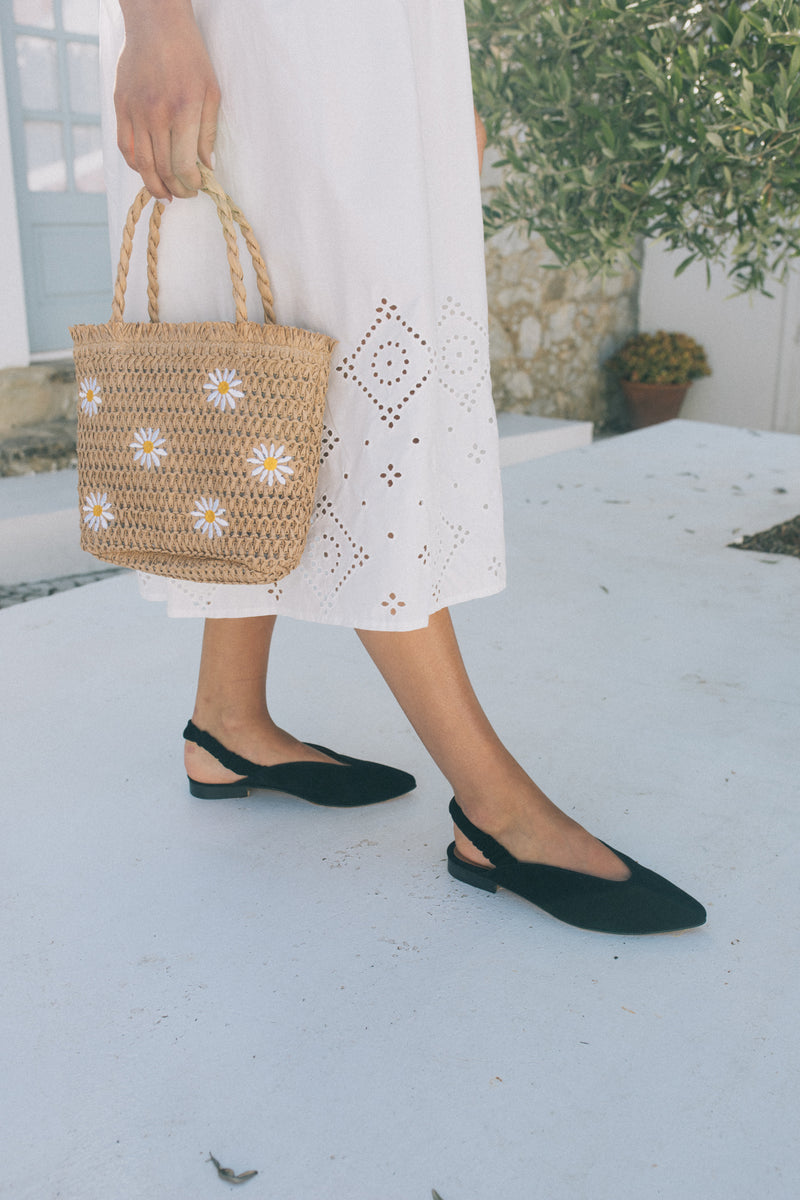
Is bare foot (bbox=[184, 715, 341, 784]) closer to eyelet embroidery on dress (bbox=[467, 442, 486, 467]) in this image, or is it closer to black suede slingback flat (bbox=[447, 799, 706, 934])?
black suede slingback flat (bbox=[447, 799, 706, 934])

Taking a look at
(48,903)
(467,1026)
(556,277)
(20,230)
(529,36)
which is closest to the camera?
(467,1026)

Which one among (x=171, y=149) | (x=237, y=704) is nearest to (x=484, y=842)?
(x=237, y=704)

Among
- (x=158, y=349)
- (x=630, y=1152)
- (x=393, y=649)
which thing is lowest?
(x=630, y=1152)

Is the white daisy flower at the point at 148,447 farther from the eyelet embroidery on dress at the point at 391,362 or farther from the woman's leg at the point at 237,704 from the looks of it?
the woman's leg at the point at 237,704

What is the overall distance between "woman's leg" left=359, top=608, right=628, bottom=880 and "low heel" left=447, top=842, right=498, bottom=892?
72 mm

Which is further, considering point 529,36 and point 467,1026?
point 529,36

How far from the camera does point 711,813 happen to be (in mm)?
1358

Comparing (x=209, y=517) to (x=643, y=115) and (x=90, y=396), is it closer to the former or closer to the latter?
(x=90, y=396)

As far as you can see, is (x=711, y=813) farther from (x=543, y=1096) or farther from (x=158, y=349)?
(x=158, y=349)

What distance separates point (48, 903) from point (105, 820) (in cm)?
19

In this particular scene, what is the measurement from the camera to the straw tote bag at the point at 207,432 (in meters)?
0.94

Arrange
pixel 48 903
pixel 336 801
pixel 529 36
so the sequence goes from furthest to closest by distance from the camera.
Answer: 1. pixel 529 36
2. pixel 336 801
3. pixel 48 903

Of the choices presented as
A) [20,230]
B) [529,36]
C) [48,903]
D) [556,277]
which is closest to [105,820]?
[48,903]

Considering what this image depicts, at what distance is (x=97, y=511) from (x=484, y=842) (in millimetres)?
563
